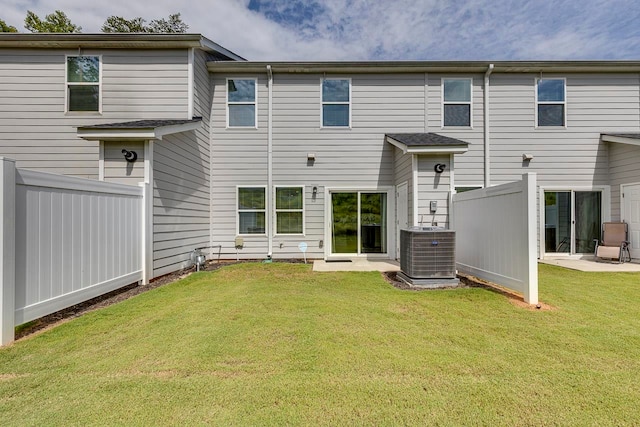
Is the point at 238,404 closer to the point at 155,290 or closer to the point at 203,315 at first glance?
the point at 203,315

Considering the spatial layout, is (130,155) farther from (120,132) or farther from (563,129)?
(563,129)

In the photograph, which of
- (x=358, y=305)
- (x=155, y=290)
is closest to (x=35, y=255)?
(x=155, y=290)

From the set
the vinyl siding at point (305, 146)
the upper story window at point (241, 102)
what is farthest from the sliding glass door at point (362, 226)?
the upper story window at point (241, 102)

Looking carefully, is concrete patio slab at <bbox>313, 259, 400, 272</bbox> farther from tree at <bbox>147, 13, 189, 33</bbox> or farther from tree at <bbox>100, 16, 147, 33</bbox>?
tree at <bbox>100, 16, 147, 33</bbox>

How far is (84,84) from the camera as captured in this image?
23.1ft

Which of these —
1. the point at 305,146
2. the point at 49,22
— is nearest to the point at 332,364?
the point at 305,146

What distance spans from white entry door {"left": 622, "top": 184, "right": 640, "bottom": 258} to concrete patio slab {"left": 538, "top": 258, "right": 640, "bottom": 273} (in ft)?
1.29

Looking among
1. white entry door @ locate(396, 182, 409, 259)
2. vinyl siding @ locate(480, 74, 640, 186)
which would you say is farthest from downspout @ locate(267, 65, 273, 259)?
vinyl siding @ locate(480, 74, 640, 186)

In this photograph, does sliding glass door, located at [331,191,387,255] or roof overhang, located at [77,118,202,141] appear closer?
roof overhang, located at [77,118,202,141]

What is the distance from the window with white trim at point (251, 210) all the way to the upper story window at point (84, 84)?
409cm

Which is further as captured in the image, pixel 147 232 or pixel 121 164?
pixel 121 164

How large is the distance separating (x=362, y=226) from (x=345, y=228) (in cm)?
48

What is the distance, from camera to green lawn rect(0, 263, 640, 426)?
1890mm

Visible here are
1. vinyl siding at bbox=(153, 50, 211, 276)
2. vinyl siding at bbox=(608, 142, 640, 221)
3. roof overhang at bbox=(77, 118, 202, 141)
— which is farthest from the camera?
vinyl siding at bbox=(608, 142, 640, 221)
